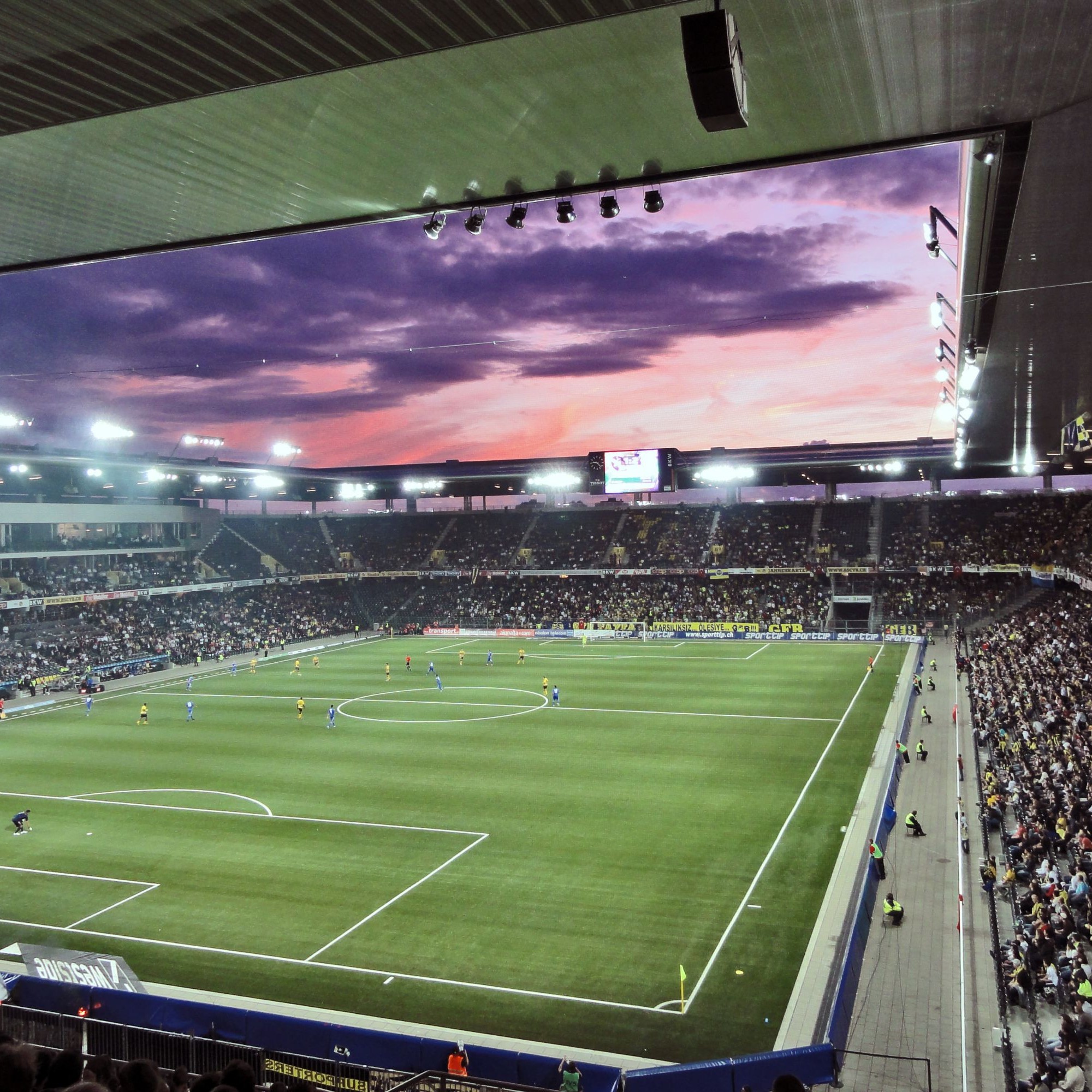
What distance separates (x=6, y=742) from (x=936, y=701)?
133 feet

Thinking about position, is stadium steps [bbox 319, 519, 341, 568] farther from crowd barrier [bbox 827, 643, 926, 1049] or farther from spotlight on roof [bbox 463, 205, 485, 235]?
spotlight on roof [bbox 463, 205, 485, 235]

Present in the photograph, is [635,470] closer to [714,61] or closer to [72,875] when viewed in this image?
[72,875]

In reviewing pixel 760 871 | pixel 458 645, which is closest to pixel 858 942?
pixel 760 871

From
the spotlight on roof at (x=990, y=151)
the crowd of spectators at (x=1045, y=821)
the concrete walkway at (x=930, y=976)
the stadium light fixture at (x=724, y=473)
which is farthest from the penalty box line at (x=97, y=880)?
the stadium light fixture at (x=724, y=473)

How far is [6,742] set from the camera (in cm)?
3862

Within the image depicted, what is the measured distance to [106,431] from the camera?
66375 mm

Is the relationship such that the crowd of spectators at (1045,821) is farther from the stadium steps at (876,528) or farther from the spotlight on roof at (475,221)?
the stadium steps at (876,528)

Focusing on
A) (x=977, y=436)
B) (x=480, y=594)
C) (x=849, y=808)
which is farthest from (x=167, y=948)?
(x=480, y=594)

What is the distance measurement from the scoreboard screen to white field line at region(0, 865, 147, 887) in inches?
2012

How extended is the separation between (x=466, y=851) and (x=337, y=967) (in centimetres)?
619

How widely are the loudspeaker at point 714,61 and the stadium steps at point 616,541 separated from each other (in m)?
78.6

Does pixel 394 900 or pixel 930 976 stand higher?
pixel 930 976

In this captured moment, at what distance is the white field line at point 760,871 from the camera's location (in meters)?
16.7

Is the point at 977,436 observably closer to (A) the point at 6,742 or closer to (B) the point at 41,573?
(A) the point at 6,742
